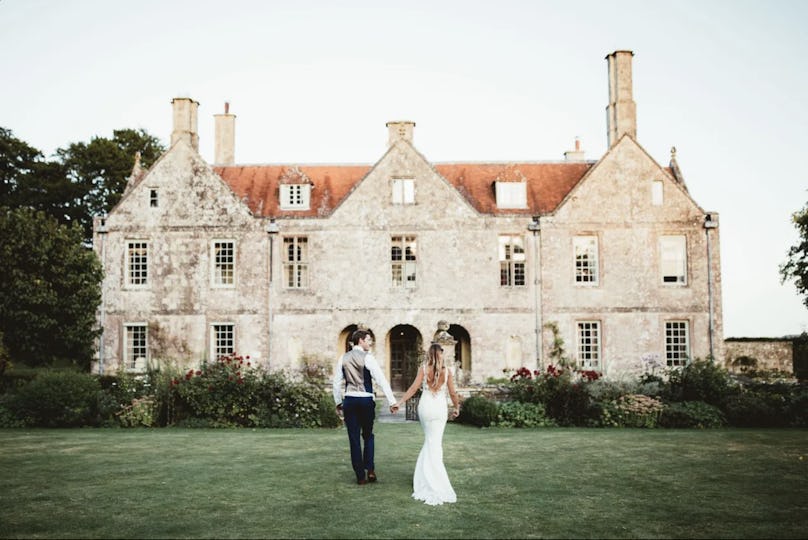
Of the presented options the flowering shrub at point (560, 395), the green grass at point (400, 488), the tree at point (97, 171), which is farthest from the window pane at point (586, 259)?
the tree at point (97, 171)

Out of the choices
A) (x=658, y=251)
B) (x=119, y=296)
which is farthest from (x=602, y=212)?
(x=119, y=296)

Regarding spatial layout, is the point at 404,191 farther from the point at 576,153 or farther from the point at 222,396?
the point at 222,396

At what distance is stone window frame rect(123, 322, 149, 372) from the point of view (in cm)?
2798

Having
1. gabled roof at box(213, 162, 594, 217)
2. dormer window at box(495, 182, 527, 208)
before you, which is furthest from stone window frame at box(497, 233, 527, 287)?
dormer window at box(495, 182, 527, 208)

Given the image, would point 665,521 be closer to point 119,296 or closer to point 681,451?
point 681,451

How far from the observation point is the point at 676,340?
91.5 feet

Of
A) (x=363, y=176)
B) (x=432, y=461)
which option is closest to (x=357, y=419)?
(x=432, y=461)

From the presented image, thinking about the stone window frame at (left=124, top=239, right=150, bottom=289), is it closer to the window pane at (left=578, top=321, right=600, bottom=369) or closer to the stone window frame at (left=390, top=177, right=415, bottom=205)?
the stone window frame at (left=390, top=177, right=415, bottom=205)

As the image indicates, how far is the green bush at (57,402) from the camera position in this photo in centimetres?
1733

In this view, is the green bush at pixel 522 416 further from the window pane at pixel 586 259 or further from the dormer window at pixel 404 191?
the dormer window at pixel 404 191

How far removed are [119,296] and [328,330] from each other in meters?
8.43

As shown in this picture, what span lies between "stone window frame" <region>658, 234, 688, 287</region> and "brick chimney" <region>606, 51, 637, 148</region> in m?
4.59

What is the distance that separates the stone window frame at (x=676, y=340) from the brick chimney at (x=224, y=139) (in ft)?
66.3

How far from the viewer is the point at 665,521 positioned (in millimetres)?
7727
